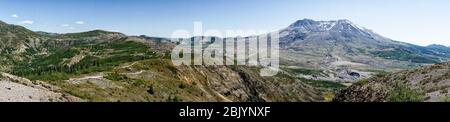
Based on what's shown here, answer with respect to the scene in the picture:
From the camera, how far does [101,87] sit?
8025 centimetres

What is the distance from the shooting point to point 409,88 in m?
60.5

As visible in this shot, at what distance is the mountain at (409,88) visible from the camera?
170 ft

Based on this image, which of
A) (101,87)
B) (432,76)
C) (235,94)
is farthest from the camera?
(235,94)

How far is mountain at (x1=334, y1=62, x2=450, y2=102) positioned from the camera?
5181 centimetres
